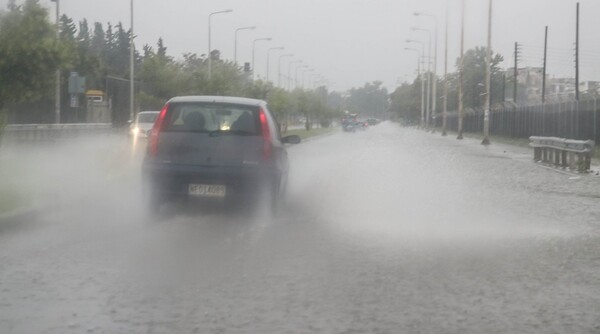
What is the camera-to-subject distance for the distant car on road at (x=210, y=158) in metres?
13.6

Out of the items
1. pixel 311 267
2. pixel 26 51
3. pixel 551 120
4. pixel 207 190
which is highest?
pixel 26 51

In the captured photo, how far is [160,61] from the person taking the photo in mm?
81625

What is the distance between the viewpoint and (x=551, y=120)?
51.6 meters

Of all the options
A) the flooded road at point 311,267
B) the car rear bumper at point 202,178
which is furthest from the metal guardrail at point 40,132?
the car rear bumper at point 202,178

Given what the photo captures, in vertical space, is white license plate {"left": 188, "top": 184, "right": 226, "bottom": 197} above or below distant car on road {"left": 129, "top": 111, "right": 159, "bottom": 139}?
below

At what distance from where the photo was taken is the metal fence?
42.8 m

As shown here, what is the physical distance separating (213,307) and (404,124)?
596 ft

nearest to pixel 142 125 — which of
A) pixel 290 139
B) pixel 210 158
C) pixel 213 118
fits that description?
pixel 290 139

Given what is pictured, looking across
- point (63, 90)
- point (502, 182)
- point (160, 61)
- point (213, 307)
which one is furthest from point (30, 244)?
point (160, 61)

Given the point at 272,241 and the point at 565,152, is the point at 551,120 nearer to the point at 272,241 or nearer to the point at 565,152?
the point at 565,152

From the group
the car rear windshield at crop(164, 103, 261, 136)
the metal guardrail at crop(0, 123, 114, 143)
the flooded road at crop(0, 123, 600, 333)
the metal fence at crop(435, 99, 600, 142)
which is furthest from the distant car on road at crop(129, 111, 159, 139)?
the car rear windshield at crop(164, 103, 261, 136)

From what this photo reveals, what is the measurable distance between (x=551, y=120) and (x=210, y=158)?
40643mm

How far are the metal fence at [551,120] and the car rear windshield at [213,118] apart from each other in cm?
2958

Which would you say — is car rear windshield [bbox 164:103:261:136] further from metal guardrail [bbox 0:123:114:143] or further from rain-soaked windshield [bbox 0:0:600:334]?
metal guardrail [bbox 0:123:114:143]
